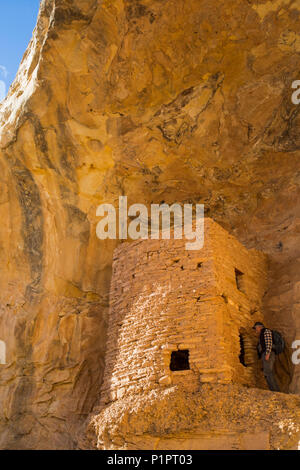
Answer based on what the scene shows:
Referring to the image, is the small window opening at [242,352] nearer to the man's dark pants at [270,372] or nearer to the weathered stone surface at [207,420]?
the man's dark pants at [270,372]

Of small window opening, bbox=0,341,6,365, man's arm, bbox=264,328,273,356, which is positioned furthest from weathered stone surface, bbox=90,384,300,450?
small window opening, bbox=0,341,6,365

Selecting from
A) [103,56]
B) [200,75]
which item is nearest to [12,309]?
[103,56]

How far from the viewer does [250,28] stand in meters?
8.17

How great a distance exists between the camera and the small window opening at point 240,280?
764 cm

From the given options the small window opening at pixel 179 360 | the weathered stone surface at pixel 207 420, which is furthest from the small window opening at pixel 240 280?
the weathered stone surface at pixel 207 420

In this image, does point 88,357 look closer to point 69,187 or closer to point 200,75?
point 69,187

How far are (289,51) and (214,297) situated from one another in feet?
15.0

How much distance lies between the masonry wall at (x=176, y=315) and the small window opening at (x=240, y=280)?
127mm

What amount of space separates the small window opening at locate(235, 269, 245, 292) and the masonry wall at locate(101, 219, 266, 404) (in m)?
0.13

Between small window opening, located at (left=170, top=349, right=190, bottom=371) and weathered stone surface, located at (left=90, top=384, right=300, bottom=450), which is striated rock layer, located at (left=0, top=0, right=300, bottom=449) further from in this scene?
weathered stone surface, located at (left=90, top=384, right=300, bottom=450)

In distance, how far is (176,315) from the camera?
6.63m

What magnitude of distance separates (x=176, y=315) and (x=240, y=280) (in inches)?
60.7

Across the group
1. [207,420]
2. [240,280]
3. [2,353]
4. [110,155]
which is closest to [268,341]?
[240,280]

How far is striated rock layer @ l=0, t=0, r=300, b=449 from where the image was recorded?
7.97 meters
